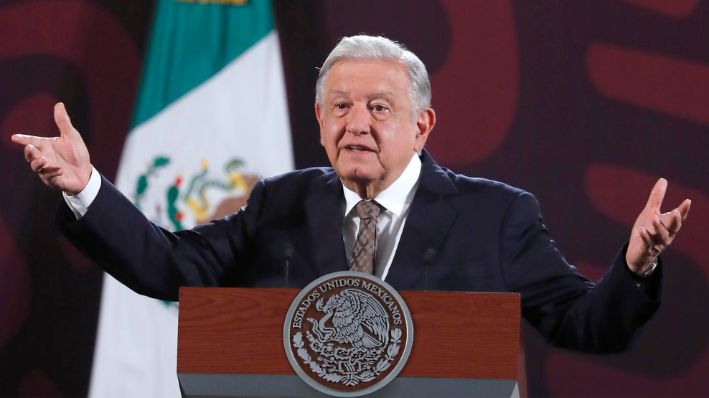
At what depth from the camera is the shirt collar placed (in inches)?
98.7

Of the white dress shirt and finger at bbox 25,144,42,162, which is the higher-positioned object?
finger at bbox 25,144,42,162

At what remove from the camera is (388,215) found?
2.50 m

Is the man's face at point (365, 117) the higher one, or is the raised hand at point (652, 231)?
the man's face at point (365, 117)

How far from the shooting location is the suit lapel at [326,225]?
2.40 m

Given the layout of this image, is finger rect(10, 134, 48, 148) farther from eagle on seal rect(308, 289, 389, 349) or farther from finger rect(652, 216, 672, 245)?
finger rect(652, 216, 672, 245)

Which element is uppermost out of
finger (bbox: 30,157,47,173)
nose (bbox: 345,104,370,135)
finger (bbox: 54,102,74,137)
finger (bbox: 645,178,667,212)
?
finger (bbox: 54,102,74,137)

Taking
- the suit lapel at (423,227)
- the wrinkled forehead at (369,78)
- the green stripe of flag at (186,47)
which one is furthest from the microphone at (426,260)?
the green stripe of flag at (186,47)

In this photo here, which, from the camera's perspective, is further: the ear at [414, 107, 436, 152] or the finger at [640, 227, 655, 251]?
the ear at [414, 107, 436, 152]

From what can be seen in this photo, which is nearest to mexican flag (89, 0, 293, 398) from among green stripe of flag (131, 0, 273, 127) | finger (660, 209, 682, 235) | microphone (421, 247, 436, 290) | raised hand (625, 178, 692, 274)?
green stripe of flag (131, 0, 273, 127)

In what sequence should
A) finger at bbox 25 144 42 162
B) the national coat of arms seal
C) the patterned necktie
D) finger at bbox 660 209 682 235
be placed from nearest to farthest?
the national coat of arms seal < finger at bbox 660 209 682 235 < finger at bbox 25 144 42 162 < the patterned necktie

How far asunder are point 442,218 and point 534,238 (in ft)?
0.71

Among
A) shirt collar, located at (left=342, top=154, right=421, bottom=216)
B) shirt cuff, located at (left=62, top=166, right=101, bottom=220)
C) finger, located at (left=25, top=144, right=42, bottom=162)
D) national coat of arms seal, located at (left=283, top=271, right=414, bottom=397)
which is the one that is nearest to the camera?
national coat of arms seal, located at (left=283, top=271, right=414, bottom=397)

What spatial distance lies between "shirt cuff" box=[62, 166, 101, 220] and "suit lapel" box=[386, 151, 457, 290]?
2.04 ft

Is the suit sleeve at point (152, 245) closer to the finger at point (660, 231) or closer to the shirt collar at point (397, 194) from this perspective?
the shirt collar at point (397, 194)
